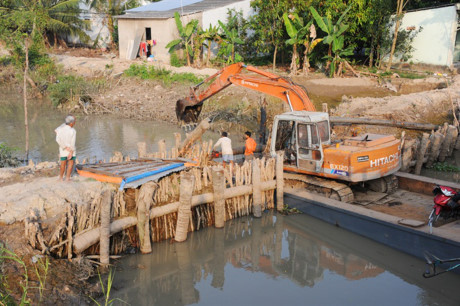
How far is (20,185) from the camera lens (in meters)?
8.23

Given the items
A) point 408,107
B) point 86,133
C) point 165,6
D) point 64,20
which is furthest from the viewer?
point 64,20

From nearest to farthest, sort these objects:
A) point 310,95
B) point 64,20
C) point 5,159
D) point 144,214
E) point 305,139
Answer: point 144,214, point 305,139, point 5,159, point 310,95, point 64,20

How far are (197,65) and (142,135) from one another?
9.76 metres

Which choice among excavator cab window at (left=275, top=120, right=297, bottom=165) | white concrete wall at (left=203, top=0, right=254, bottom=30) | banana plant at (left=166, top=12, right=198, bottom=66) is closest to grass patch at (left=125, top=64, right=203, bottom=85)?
banana plant at (left=166, top=12, right=198, bottom=66)

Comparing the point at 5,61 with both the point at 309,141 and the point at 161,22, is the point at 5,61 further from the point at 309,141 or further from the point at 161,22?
the point at 309,141

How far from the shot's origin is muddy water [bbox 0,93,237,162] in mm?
15076

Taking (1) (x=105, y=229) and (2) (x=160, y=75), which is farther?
(2) (x=160, y=75)

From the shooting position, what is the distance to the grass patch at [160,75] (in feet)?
73.8

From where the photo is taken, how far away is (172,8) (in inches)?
1136

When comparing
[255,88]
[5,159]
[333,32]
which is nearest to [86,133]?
[5,159]

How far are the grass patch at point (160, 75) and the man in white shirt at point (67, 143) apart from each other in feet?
46.5

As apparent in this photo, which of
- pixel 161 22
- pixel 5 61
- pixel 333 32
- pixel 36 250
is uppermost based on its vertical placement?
pixel 161 22

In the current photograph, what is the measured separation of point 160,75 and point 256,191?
15170 mm

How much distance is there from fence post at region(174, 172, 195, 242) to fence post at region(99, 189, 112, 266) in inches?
58.0
